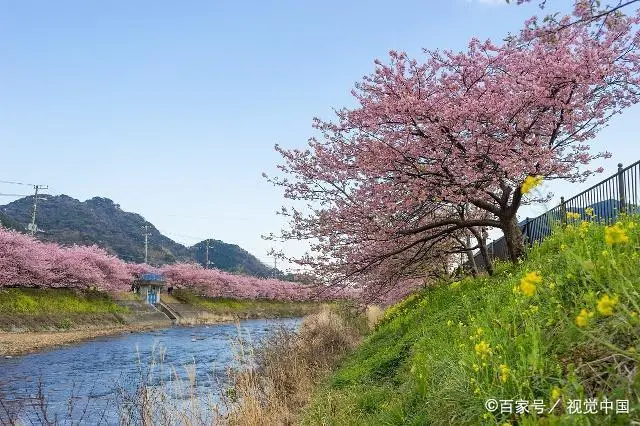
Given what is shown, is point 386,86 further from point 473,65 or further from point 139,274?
point 139,274

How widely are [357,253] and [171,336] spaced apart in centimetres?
2570

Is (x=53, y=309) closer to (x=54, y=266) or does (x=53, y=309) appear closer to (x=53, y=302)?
(x=53, y=302)

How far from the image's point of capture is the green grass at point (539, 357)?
2.98m

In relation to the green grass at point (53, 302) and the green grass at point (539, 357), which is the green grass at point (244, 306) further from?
the green grass at point (539, 357)

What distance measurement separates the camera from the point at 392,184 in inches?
387

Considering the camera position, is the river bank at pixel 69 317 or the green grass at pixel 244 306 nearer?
the river bank at pixel 69 317

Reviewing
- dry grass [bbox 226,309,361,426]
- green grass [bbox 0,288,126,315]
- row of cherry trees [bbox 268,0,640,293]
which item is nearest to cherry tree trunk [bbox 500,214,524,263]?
row of cherry trees [bbox 268,0,640,293]

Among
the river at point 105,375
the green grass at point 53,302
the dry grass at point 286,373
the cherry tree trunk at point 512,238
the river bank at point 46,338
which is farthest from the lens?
the green grass at point 53,302

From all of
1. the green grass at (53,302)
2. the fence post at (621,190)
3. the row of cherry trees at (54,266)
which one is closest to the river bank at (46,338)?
the green grass at (53,302)

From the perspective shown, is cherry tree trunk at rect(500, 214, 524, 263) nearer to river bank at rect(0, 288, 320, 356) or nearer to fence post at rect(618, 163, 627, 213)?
fence post at rect(618, 163, 627, 213)

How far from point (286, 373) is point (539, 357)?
8533mm

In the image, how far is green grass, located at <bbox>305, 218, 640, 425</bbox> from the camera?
2984 millimetres

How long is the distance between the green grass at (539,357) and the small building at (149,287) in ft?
177

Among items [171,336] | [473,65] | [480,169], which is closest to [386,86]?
[473,65]
